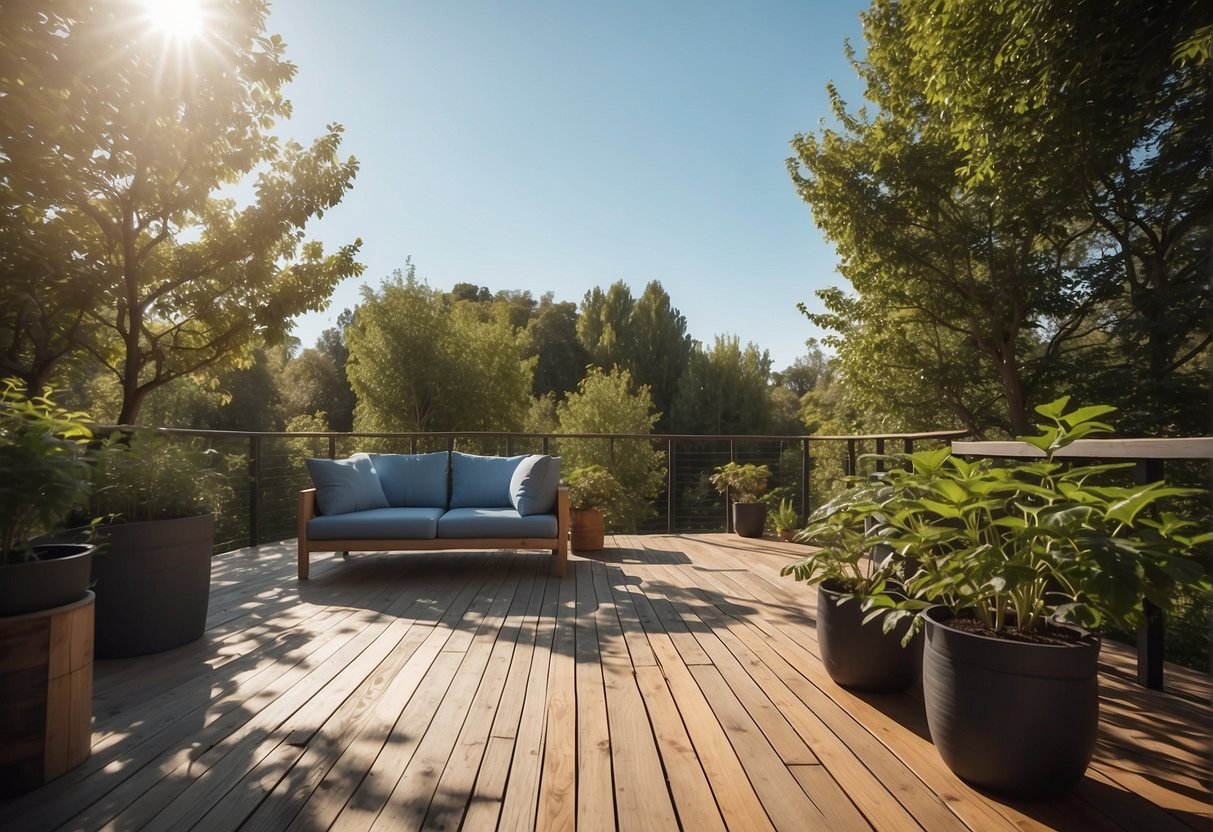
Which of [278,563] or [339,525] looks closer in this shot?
[339,525]

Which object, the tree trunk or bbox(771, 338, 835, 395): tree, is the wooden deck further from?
bbox(771, 338, 835, 395): tree

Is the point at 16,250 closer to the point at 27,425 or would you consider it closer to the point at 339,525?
the point at 339,525

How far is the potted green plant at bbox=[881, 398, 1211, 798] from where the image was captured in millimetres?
1187

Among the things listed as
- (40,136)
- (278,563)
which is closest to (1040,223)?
(278,563)

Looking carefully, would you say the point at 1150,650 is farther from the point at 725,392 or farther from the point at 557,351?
the point at 557,351

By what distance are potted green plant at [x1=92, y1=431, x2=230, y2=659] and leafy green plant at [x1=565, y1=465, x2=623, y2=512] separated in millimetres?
2525

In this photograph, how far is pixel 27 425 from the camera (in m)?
1.52

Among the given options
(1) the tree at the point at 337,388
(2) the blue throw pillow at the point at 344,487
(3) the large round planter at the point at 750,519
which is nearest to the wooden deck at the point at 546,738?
(2) the blue throw pillow at the point at 344,487

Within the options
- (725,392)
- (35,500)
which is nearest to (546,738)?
(35,500)

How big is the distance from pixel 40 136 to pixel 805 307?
929 centimetres

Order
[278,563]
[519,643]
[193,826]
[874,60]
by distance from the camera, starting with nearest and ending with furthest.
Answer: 1. [193,826]
2. [519,643]
3. [278,563]
4. [874,60]

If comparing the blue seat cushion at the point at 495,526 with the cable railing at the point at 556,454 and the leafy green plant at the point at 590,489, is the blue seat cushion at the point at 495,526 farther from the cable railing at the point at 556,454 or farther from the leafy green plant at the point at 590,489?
the cable railing at the point at 556,454

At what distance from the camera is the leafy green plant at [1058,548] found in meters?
1.15

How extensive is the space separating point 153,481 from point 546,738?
6.05 ft
